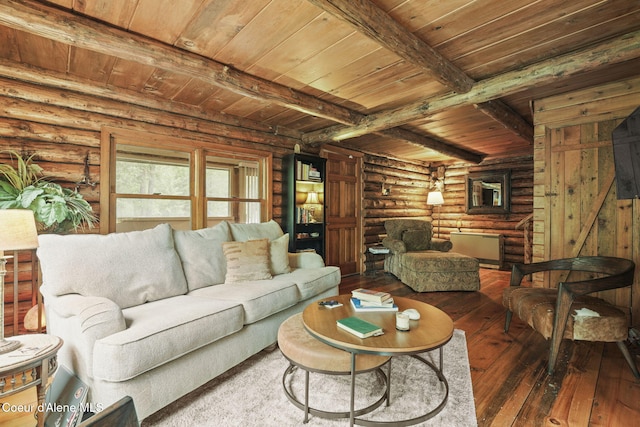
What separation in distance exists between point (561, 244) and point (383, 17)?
3092 mm

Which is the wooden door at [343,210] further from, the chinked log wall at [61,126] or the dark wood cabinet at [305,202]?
the chinked log wall at [61,126]

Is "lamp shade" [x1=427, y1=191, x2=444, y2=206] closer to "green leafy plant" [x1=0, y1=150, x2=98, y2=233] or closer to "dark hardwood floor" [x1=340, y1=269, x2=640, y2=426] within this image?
"dark hardwood floor" [x1=340, y1=269, x2=640, y2=426]

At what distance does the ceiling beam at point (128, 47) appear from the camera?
183 cm

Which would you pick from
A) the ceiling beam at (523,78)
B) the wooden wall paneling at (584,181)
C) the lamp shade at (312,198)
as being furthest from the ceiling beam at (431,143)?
the wooden wall paneling at (584,181)

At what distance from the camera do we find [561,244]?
332 centimetres

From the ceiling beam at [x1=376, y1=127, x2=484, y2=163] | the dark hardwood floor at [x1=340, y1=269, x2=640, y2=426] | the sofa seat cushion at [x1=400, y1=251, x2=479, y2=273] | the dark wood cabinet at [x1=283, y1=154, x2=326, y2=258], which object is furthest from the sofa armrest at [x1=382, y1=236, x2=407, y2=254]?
the dark hardwood floor at [x1=340, y1=269, x2=640, y2=426]

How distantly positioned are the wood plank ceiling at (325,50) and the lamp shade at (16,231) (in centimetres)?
120

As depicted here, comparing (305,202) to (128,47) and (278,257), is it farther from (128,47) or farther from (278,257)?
(128,47)

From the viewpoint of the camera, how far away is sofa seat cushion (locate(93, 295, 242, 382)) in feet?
4.91

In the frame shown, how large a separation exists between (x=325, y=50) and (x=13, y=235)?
230 cm

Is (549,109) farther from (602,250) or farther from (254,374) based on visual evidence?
(254,374)

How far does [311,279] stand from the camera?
2965 mm

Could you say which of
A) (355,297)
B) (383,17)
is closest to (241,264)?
(355,297)

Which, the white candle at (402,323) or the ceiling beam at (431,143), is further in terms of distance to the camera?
the ceiling beam at (431,143)
